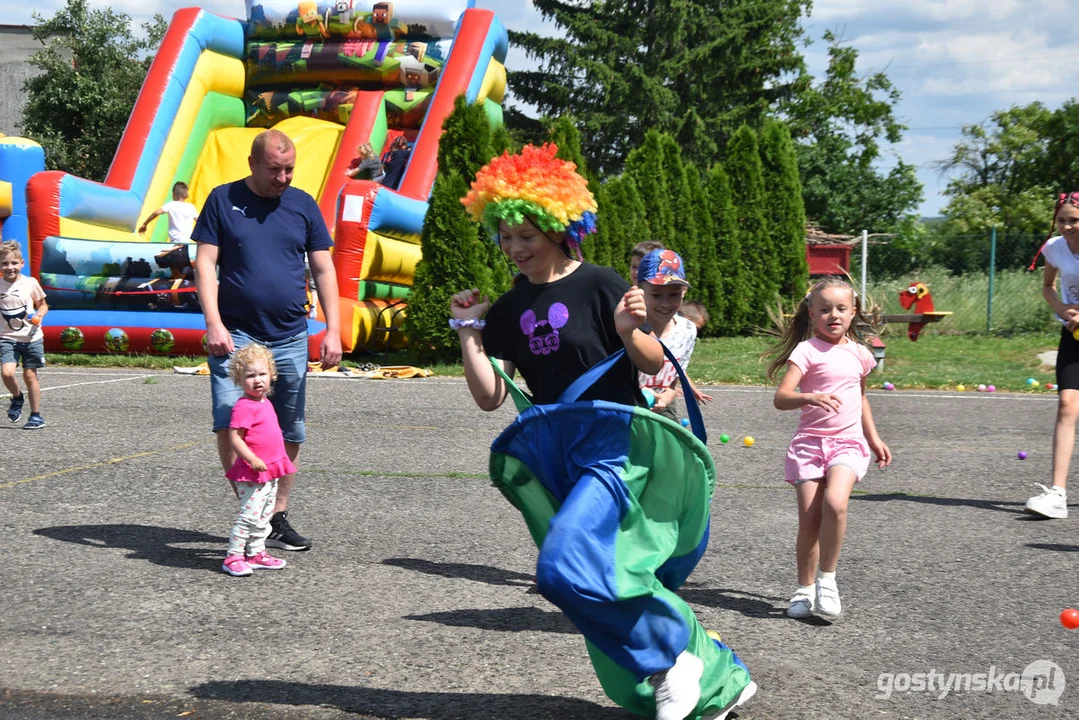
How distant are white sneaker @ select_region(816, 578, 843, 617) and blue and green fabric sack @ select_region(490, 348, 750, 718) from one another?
4.08 feet

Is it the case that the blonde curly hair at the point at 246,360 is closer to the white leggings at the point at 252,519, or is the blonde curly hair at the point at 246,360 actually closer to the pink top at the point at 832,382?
the white leggings at the point at 252,519

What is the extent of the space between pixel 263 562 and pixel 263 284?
1316 millimetres

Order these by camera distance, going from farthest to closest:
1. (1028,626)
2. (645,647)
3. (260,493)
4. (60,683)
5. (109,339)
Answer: (109,339)
(260,493)
(1028,626)
(60,683)
(645,647)

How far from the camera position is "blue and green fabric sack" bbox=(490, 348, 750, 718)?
3230 mm

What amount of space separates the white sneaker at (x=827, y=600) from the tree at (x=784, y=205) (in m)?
17.3

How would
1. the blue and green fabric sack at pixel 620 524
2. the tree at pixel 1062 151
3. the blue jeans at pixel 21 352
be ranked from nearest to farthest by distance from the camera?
the blue and green fabric sack at pixel 620 524 < the blue jeans at pixel 21 352 < the tree at pixel 1062 151

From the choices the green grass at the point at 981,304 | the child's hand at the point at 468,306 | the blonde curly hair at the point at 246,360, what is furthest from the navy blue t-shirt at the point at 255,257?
the green grass at the point at 981,304

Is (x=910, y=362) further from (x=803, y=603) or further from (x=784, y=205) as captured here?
(x=803, y=603)

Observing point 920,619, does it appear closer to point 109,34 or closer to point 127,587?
point 127,587

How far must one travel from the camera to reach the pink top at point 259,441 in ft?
18.2

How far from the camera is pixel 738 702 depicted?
11.8 feet

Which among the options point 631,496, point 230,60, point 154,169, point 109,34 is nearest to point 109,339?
point 154,169

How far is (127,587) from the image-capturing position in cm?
511

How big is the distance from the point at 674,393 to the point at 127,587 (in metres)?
2.63
